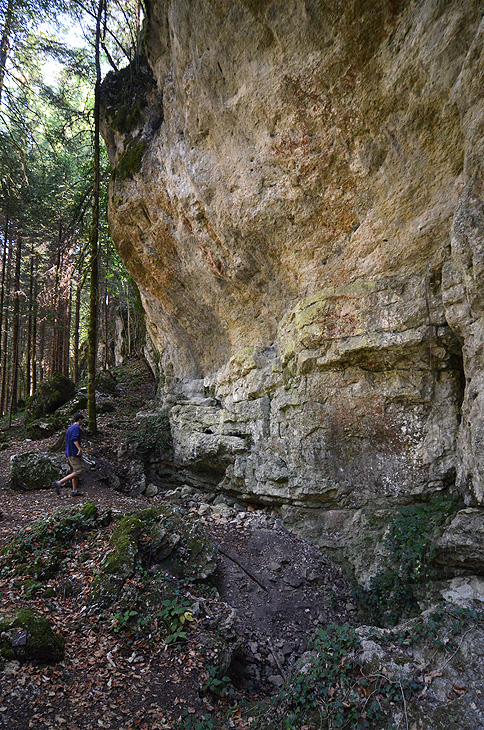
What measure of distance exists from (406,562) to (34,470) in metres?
8.57

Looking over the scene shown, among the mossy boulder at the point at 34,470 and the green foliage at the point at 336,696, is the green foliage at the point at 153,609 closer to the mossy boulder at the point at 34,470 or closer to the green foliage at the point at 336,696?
the green foliage at the point at 336,696

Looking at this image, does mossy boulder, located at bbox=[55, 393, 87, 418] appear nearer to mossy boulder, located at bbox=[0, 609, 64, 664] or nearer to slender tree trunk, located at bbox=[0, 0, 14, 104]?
slender tree trunk, located at bbox=[0, 0, 14, 104]

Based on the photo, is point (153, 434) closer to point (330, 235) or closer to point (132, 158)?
point (330, 235)

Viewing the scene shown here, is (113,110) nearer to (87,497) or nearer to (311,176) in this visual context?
(311,176)

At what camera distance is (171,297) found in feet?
40.0

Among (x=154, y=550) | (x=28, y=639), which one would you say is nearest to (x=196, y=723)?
(x=28, y=639)

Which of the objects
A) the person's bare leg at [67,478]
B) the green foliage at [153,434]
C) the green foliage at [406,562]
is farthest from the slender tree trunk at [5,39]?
the green foliage at [406,562]

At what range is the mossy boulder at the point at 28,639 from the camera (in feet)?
13.2

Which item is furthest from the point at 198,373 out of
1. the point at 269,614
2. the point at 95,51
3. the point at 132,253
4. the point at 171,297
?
the point at 95,51

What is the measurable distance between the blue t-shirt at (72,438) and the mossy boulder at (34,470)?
99 centimetres

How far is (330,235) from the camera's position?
25.7ft

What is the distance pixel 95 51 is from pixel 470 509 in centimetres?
1618

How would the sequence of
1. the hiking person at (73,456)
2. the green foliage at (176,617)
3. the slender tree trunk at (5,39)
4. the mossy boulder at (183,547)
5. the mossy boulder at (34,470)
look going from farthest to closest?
the slender tree trunk at (5,39) → the mossy boulder at (34,470) → the hiking person at (73,456) → the mossy boulder at (183,547) → the green foliage at (176,617)

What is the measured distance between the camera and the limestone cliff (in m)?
5.83
